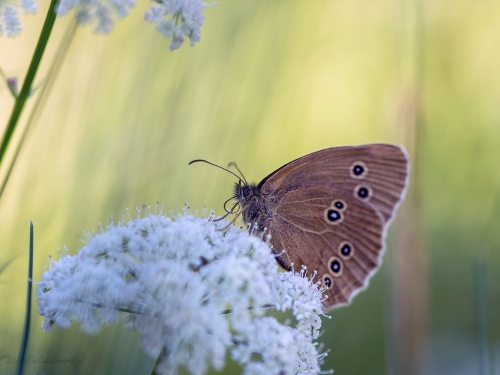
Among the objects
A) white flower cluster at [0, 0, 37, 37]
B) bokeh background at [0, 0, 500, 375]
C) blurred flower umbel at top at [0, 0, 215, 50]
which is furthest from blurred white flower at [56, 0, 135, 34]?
bokeh background at [0, 0, 500, 375]

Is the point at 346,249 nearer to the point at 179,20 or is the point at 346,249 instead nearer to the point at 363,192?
the point at 363,192

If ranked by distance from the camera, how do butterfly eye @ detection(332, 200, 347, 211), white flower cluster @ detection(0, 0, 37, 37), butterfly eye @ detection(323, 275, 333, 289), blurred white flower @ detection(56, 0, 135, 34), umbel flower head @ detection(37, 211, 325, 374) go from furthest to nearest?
butterfly eye @ detection(332, 200, 347, 211), butterfly eye @ detection(323, 275, 333, 289), blurred white flower @ detection(56, 0, 135, 34), white flower cluster @ detection(0, 0, 37, 37), umbel flower head @ detection(37, 211, 325, 374)

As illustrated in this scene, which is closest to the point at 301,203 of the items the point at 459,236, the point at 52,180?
the point at 52,180

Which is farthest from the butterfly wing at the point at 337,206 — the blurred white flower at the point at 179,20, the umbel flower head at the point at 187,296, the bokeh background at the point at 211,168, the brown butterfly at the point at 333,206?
the blurred white flower at the point at 179,20

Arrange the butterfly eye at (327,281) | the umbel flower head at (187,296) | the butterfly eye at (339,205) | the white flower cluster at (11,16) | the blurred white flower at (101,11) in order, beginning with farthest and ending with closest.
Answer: the butterfly eye at (339,205) < the butterfly eye at (327,281) < the blurred white flower at (101,11) < the white flower cluster at (11,16) < the umbel flower head at (187,296)

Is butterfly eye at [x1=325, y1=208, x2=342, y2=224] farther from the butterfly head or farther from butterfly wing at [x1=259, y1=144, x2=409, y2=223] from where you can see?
the butterfly head

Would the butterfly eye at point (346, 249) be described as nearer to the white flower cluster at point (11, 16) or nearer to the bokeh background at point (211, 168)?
the bokeh background at point (211, 168)

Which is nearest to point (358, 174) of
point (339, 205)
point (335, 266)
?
point (339, 205)
